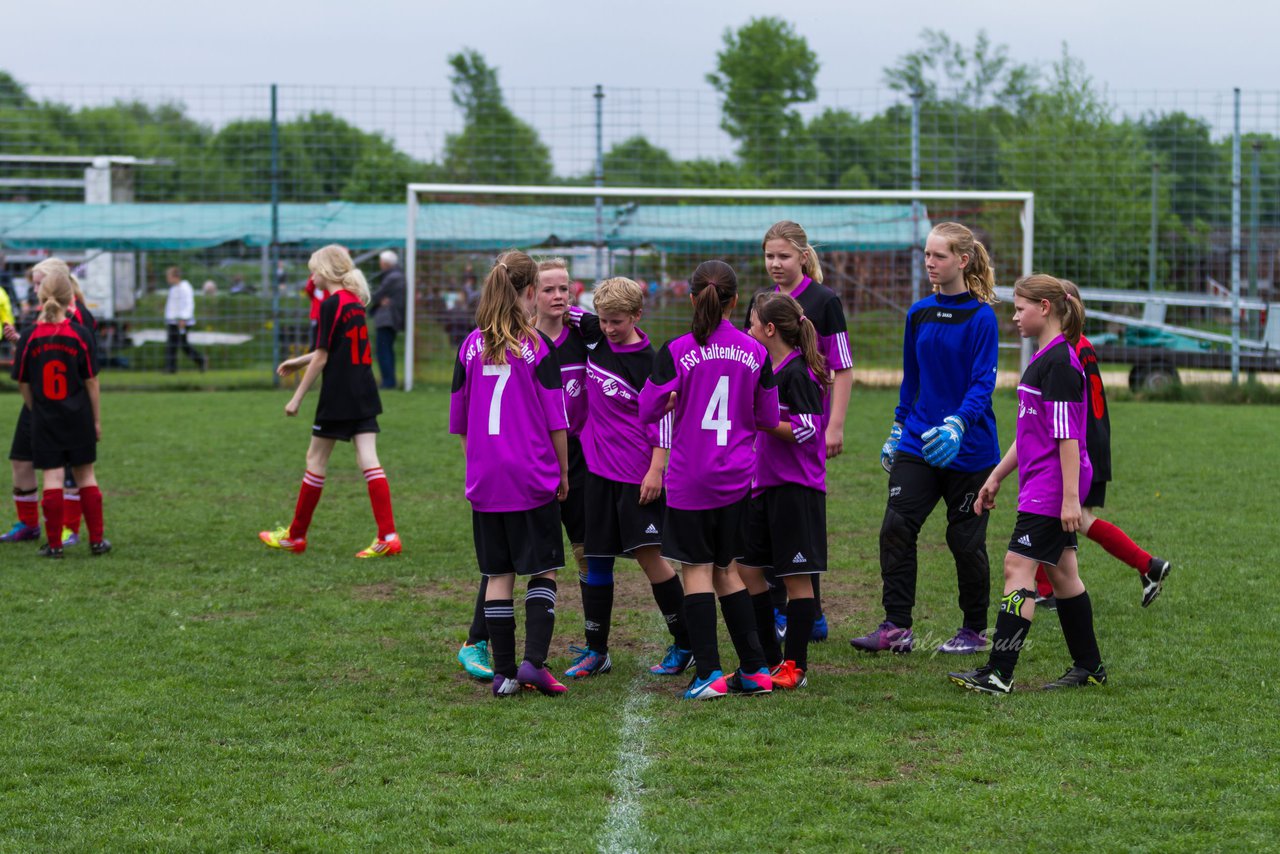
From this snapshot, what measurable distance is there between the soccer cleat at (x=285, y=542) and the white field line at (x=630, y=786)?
11.9 feet

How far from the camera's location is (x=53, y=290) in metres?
8.11

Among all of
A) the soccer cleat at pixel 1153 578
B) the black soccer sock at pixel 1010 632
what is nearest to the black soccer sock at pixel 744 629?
the black soccer sock at pixel 1010 632

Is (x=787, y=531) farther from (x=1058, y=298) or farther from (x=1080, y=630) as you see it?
(x=1058, y=298)

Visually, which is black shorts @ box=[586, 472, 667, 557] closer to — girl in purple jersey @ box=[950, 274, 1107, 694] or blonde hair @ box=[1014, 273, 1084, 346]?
girl in purple jersey @ box=[950, 274, 1107, 694]

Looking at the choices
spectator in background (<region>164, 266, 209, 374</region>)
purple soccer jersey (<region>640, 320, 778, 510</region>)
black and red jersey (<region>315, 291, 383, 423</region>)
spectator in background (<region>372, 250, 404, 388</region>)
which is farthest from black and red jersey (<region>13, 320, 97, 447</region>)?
spectator in background (<region>164, 266, 209, 374</region>)

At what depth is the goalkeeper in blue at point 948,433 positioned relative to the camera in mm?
5801

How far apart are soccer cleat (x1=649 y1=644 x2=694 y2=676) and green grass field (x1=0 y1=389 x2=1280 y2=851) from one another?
0.13 m

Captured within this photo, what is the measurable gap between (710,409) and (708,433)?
0.09 m

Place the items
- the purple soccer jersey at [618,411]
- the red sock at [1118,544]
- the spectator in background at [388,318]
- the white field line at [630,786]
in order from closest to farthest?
the white field line at [630,786] < the purple soccer jersey at [618,411] < the red sock at [1118,544] < the spectator in background at [388,318]

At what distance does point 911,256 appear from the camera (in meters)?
18.5

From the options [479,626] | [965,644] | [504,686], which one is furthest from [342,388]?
[965,644]

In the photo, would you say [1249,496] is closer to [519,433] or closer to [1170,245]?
[519,433]

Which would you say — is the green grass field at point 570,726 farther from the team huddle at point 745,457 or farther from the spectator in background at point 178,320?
the spectator in background at point 178,320

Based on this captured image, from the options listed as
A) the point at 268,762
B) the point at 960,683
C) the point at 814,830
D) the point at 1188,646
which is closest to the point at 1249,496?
the point at 1188,646
